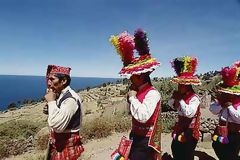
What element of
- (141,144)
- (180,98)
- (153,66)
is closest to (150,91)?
(153,66)

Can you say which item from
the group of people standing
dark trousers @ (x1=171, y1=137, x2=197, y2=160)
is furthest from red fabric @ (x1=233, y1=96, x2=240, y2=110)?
the group of people standing

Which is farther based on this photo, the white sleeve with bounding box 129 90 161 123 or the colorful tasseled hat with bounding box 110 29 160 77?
the colorful tasseled hat with bounding box 110 29 160 77

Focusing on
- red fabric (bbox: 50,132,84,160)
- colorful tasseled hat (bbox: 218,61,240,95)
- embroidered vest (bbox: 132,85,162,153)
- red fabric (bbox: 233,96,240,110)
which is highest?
colorful tasseled hat (bbox: 218,61,240,95)

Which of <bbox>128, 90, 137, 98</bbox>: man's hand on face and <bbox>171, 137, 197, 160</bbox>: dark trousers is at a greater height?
<bbox>128, 90, 137, 98</bbox>: man's hand on face

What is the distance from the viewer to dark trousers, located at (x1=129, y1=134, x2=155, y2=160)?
4301 millimetres

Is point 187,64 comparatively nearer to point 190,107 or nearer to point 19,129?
point 190,107

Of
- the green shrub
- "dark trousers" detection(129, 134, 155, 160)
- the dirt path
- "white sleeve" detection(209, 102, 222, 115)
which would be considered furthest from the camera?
the green shrub

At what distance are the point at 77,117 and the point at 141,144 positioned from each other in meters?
0.88

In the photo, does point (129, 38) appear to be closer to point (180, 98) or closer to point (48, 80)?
point (48, 80)

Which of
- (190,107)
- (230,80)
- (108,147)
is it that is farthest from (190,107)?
(108,147)

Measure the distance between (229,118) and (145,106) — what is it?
2.45m

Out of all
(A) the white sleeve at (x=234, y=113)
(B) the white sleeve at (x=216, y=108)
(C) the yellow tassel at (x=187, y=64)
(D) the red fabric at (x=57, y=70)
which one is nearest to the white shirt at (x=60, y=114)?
(D) the red fabric at (x=57, y=70)

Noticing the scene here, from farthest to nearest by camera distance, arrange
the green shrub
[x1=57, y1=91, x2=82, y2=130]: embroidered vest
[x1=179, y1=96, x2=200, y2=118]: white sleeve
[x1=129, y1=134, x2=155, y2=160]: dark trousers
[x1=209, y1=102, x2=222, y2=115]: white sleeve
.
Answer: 1. the green shrub
2. [x1=209, y1=102, x2=222, y2=115]: white sleeve
3. [x1=179, y1=96, x2=200, y2=118]: white sleeve
4. [x1=129, y1=134, x2=155, y2=160]: dark trousers
5. [x1=57, y1=91, x2=82, y2=130]: embroidered vest

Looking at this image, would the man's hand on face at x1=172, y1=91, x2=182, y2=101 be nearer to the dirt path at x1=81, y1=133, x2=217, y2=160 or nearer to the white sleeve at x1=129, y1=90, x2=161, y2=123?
the white sleeve at x1=129, y1=90, x2=161, y2=123
